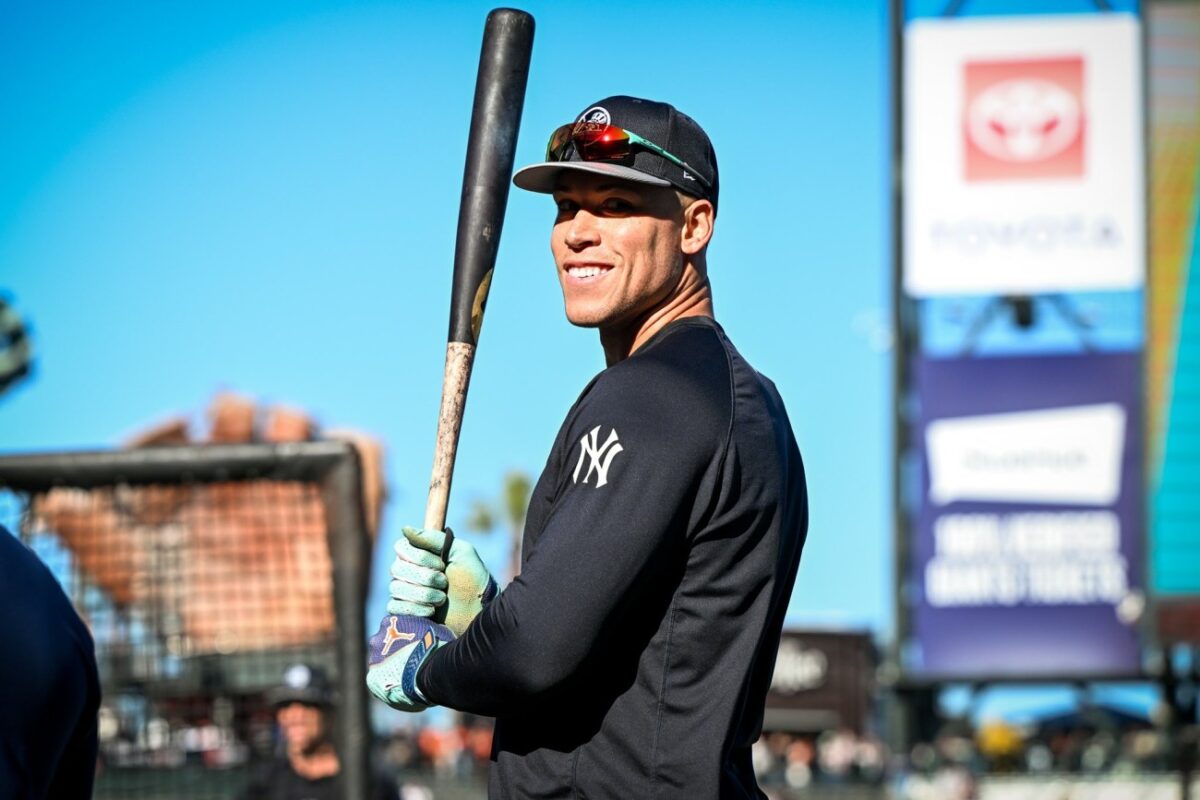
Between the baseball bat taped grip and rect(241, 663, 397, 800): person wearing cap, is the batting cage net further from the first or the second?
the baseball bat taped grip

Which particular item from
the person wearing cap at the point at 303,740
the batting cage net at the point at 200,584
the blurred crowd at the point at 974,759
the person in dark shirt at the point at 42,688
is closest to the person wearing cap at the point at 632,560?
the person in dark shirt at the point at 42,688

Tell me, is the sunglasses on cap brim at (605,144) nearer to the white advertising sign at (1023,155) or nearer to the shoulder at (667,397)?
the shoulder at (667,397)

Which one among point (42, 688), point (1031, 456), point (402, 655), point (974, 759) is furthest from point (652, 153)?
point (1031, 456)

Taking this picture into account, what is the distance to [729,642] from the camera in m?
3.29

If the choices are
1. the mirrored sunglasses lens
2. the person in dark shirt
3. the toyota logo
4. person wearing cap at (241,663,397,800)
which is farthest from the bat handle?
the toyota logo

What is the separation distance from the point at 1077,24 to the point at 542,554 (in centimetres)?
2261

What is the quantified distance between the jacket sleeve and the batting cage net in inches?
107

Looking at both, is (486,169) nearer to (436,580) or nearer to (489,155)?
(489,155)

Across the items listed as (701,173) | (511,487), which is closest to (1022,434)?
(701,173)

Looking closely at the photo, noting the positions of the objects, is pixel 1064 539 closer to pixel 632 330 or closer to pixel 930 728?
pixel 930 728

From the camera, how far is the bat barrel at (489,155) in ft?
12.4

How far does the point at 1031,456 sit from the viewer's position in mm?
23359

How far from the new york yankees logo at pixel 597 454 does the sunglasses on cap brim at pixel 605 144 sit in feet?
1.85

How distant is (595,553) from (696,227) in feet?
2.51
